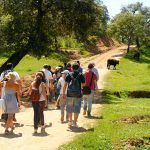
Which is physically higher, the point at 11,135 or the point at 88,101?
the point at 88,101

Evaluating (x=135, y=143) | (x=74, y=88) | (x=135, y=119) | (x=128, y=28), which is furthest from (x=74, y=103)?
(x=128, y=28)

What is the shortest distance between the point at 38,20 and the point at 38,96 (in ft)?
51.2

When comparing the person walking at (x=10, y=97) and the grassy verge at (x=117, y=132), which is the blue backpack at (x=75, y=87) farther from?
the person walking at (x=10, y=97)

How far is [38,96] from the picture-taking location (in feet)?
55.7

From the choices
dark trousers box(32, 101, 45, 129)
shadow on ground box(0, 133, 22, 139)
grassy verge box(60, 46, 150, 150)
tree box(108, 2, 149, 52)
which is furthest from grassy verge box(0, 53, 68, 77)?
shadow on ground box(0, 133, 22, 139)

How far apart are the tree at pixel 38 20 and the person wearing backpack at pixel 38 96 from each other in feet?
47.2

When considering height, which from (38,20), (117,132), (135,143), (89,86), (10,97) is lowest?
(135,143)

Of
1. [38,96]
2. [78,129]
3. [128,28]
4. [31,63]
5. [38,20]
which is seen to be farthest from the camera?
[128,28]

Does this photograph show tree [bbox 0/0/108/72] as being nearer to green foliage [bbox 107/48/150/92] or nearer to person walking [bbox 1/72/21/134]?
green foliage [bbox 107/48/150/92]

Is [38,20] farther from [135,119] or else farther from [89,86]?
[135,119]

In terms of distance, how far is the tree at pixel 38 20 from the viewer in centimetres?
3135

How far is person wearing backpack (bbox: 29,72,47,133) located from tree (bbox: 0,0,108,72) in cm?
1438

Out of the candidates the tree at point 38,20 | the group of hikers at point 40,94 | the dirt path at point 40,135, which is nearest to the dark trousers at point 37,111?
the group of hikers at point 40,94

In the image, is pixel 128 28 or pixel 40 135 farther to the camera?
pixel 128 28
